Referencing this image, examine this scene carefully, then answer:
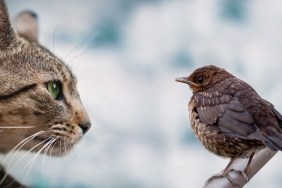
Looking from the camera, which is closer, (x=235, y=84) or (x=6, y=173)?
(x=235, y=84)

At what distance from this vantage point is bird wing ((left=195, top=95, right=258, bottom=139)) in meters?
2.63

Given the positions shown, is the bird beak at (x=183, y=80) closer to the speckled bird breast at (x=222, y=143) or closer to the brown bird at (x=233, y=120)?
the brown bird at (x=233, y=120)

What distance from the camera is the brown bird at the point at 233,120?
8.66 feet

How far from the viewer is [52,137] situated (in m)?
3.81

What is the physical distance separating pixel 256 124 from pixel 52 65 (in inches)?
70.5

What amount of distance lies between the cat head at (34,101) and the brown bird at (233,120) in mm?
960

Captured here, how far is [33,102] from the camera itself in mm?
3867

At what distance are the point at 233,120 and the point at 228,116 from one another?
10cm

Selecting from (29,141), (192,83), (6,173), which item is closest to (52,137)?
(29,141)

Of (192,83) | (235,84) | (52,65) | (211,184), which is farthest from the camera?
(52,65)

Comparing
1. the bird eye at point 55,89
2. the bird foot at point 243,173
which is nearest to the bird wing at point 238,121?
the bird foot at point 243,173

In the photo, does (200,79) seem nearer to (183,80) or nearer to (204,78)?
(204,78)

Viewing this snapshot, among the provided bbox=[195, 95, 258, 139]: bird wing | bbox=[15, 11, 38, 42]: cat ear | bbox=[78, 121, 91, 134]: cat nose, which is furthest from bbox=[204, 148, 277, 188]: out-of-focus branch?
bbox=[15, 11, 38, 42]: cat ear

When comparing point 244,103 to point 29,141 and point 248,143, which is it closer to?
point 248,143
